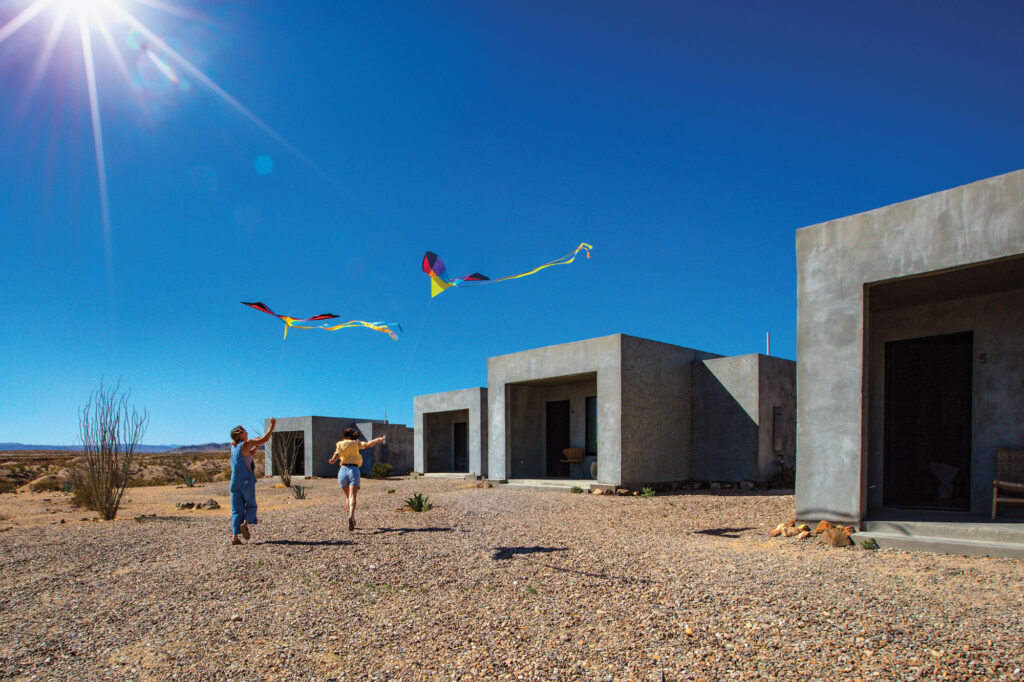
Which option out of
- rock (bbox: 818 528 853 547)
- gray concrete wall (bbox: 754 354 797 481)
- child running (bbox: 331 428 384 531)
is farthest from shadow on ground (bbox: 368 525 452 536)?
gray concrete wall (bbox: 754 354 797 481)

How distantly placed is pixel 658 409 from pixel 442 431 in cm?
1045

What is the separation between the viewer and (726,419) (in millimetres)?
13375

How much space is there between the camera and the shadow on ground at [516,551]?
604cm

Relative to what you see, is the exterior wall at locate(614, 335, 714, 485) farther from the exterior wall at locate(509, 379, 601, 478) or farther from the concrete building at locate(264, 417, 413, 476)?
the concrete building at locate(264, 417, 413, 476)

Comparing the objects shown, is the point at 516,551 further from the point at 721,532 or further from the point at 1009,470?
the point at 1009,470

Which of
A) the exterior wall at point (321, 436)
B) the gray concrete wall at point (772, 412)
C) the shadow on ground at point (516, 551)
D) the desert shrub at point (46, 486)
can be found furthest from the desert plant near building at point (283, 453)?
the shadow on ground at point (516, 551)

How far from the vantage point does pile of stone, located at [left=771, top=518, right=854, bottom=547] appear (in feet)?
20.8

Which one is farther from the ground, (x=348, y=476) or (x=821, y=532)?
(x=348, y=476)

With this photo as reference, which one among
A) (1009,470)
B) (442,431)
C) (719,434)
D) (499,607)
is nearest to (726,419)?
(719,434)

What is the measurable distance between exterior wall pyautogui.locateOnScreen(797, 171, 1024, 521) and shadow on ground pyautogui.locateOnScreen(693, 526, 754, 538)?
0.90 meters

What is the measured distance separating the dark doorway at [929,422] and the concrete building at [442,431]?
12.0 meters

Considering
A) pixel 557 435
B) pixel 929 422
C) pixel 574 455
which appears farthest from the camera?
pixel 557 435

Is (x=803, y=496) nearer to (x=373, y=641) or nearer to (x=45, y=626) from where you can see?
(x=373, y=641)

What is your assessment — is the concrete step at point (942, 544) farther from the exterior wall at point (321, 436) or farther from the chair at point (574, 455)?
the exterior wall at point (321, 436)
